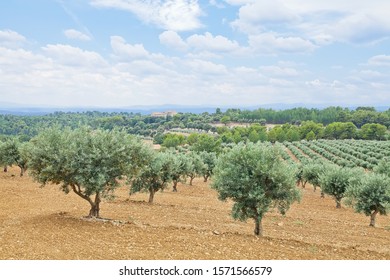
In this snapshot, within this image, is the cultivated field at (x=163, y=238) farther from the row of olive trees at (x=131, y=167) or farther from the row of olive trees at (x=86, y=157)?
the row of olive trees at (x=86, y=157)

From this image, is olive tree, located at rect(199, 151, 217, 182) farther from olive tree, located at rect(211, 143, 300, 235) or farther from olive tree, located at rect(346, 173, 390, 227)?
olive tree, located at rect(211, 143, 300, 235)

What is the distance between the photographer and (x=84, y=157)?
21359 millimetres

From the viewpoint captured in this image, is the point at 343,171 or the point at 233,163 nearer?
the point at 233,163

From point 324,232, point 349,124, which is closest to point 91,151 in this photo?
point 324,232

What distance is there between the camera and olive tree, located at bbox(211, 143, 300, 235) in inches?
800

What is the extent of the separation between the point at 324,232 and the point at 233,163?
11746 millimetres

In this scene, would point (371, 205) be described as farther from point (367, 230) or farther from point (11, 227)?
point (11, 227)

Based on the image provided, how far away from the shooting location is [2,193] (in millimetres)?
36031

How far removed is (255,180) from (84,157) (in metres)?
10.7

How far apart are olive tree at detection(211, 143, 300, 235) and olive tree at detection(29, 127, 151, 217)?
6.50 metres

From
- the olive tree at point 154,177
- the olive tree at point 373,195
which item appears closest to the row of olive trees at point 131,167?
the olive tree at point 154,177

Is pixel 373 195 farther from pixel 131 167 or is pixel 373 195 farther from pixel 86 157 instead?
pixel 86 157

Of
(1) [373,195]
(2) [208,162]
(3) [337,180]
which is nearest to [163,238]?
(1) [373,195]

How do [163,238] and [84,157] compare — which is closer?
[163,238]
